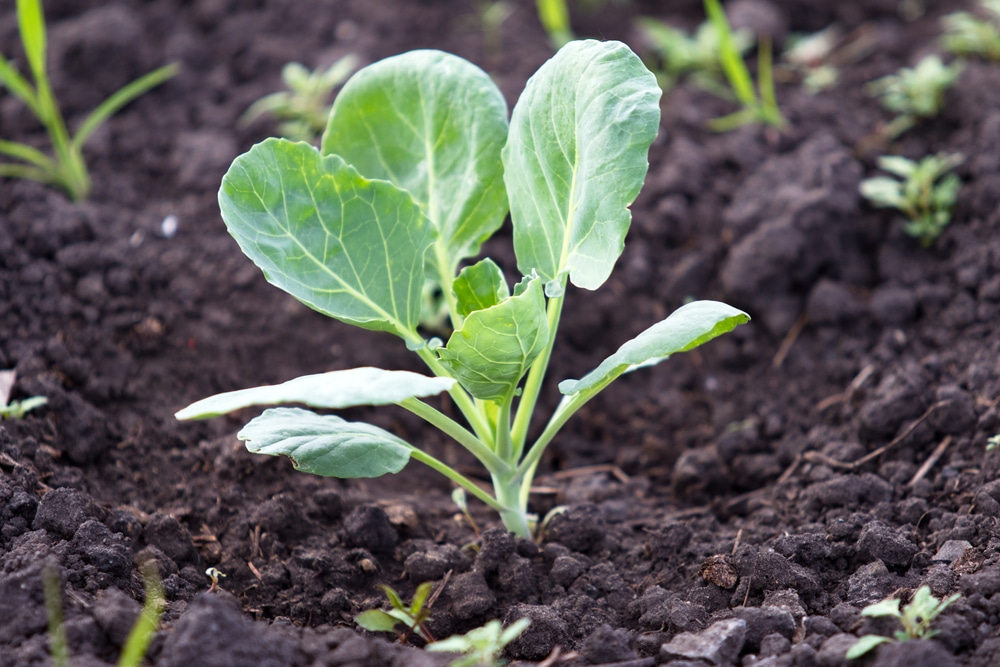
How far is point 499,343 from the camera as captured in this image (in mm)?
1489

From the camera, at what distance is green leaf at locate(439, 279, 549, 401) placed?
56.6 inches

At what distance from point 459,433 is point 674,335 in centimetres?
48

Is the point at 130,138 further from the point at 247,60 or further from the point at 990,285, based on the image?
the point at 990,285

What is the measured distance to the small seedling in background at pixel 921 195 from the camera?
96.3 inches

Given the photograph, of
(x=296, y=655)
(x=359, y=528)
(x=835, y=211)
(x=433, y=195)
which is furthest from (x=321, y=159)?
(x=835, y=211)

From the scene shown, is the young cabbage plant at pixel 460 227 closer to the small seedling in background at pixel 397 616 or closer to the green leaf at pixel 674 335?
the green leaf at pixel 674 335

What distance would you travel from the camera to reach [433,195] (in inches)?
75.7

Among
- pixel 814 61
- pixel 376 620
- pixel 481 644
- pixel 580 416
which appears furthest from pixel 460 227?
pixel 814 61

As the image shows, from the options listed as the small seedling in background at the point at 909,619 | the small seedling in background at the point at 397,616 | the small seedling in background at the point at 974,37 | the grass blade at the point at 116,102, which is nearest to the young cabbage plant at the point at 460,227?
the small seedling in background at the point at 397,616

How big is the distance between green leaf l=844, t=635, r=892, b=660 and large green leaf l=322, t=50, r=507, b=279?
108 cm

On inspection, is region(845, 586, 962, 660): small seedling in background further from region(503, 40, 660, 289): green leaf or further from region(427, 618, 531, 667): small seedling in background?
region(503, 40, 660, 289): green leaf

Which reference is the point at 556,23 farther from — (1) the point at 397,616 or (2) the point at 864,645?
(2) the point at 864,645

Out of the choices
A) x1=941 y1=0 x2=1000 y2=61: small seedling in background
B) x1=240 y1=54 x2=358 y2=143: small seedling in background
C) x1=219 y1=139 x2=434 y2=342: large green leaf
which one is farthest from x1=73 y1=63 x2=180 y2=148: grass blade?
x1=941 y1=0 x2=1000 y2=61: small seedling in background

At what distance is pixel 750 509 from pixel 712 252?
0.89 meters
